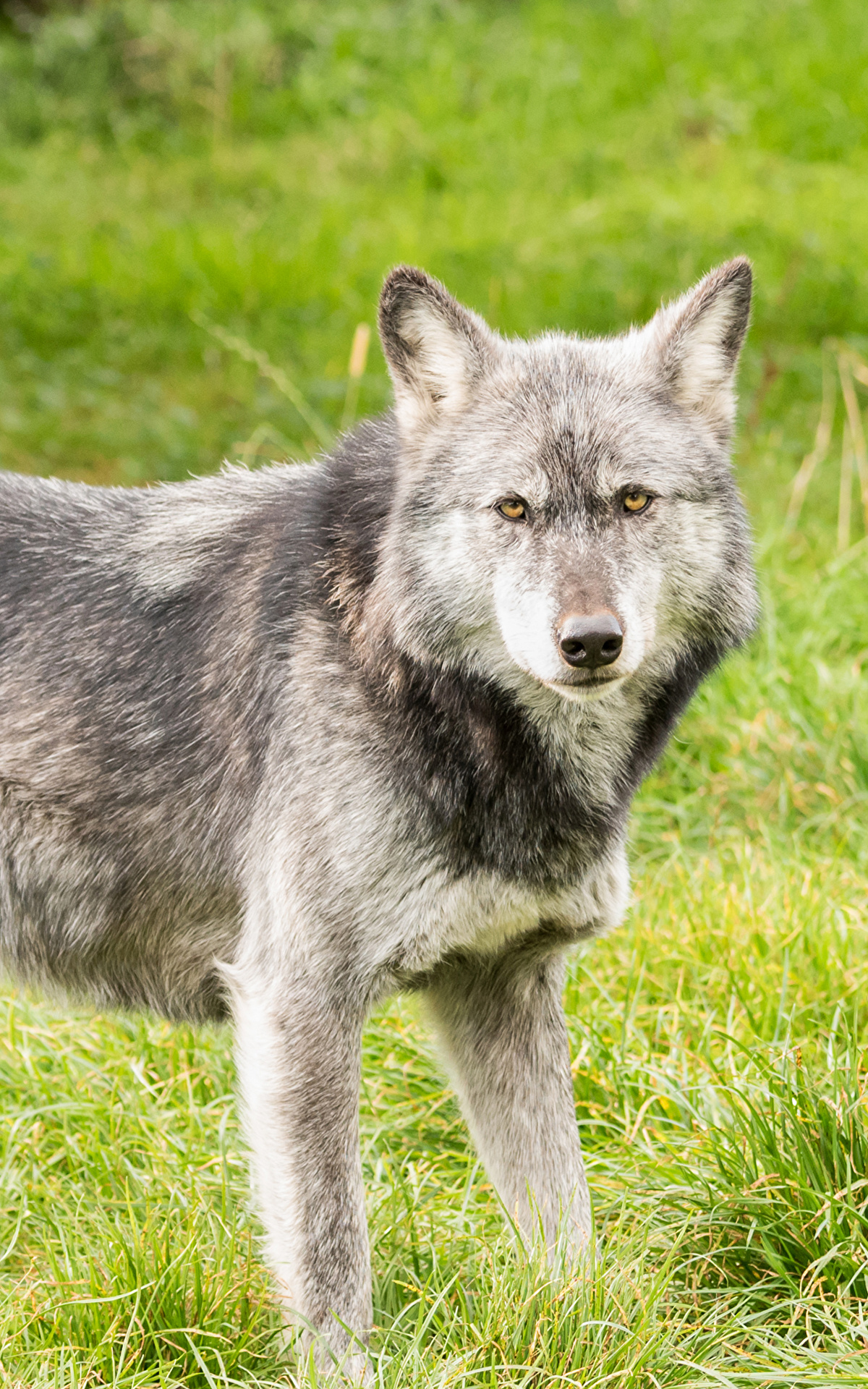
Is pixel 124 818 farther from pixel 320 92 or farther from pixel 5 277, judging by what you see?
pixel 320 92

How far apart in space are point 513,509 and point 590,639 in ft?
1.34

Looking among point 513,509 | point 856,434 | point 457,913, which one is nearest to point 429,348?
point 513,509

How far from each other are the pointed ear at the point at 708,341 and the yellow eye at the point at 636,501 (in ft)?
1.11

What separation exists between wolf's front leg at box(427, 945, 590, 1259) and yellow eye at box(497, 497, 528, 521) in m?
1.08

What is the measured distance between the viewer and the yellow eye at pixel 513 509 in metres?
3.10

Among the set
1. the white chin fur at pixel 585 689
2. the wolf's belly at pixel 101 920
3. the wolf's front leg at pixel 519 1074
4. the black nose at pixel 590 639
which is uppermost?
the black nose at pixel 590 639

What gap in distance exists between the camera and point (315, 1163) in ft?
10.4

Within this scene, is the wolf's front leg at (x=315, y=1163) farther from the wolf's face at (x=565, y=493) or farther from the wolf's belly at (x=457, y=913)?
the wolf's face at (x=565, y=493)

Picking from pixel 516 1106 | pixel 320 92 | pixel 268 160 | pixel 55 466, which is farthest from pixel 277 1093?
pixel 320 92

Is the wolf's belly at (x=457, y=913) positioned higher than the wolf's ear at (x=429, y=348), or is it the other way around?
the wolf's ear at (x=429, y=348)

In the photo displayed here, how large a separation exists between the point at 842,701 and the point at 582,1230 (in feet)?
8.89

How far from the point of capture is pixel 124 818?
3.50 m

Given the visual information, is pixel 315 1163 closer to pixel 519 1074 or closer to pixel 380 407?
pixel 519 1074

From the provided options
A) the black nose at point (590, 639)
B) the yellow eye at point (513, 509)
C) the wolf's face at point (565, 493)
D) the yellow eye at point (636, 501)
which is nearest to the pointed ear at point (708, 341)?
the wolf's face at point (565, 493)
